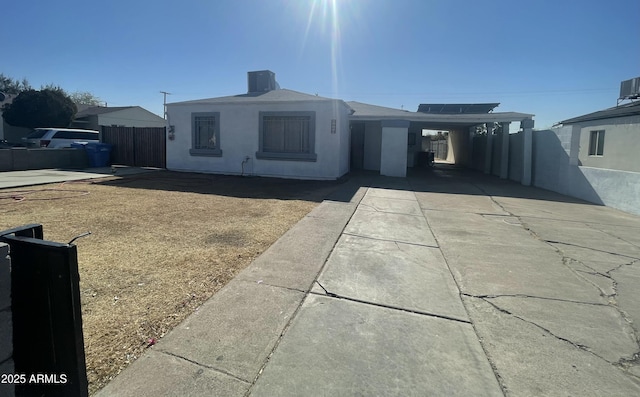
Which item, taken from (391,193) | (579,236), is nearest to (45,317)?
(579,236)

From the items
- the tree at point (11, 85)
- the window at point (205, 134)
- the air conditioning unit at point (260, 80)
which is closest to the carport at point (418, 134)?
the air conditioning unit at point (260, 80)

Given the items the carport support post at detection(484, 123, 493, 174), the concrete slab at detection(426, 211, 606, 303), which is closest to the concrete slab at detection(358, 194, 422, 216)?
the concrete slab at detection(426, 211, 606, 303)

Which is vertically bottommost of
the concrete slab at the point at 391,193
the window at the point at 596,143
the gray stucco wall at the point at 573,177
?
the concrete slab at the point at 391,193

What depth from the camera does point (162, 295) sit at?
3.21 m

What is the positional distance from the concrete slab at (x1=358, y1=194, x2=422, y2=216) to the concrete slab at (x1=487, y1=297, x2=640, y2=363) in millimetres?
4160

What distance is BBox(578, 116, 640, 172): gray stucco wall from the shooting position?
874 cm

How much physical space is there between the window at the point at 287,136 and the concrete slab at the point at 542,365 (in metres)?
10.4

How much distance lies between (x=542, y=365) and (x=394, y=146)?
12692mm

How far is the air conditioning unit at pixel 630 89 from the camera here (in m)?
16.4

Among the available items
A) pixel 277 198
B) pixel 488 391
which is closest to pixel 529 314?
pixel 488 391

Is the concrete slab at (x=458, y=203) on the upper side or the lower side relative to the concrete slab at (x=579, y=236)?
upper

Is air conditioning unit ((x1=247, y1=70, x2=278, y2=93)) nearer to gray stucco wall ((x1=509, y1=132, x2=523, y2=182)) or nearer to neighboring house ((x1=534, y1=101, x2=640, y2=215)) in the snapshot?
gray stucco wall ((x1=509, y1=132, x2=523, y2=182))

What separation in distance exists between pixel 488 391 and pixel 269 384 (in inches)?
55.4

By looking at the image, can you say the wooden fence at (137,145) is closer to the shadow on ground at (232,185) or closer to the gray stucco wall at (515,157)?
the shadow on ground at (232,185)
